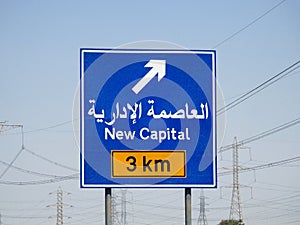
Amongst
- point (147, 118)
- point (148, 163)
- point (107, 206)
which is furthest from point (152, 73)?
point (107, 206)

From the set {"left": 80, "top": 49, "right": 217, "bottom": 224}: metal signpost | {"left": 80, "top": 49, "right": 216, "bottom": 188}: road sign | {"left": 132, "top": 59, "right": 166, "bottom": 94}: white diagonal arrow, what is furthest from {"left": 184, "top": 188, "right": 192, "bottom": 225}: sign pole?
{"left": 132, "top": 59, "right": 166, "bottom": 94}: white diagonal arrow

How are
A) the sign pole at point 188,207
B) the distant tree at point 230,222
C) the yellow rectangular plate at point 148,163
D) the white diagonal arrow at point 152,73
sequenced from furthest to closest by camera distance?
the distant tree at point 230,222 → the sign pole at point 188,207 → the white diagonal arrow at point 152,73 → the yellow rectangular plate at point 148,163

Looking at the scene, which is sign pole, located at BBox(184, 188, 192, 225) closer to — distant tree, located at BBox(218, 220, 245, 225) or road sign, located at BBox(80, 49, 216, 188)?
road sign, located at BBox(80, 49, 216, 188)

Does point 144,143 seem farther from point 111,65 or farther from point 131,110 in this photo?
point 111,65

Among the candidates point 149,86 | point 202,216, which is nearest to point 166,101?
point 149,86

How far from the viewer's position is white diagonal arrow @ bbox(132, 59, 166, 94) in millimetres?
13203

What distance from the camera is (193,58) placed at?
13.3m

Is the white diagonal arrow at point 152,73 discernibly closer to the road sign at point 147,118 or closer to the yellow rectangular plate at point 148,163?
the road sign at point 147,118

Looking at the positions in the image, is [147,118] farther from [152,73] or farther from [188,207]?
[188,207]

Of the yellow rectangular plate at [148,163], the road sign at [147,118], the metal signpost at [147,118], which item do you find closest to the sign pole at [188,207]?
the metal signpost at [147,118]

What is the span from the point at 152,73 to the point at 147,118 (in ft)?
2.61

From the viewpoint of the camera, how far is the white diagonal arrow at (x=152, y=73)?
1320 cm

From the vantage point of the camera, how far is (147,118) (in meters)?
13.2

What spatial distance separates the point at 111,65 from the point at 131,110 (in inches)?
34.0
